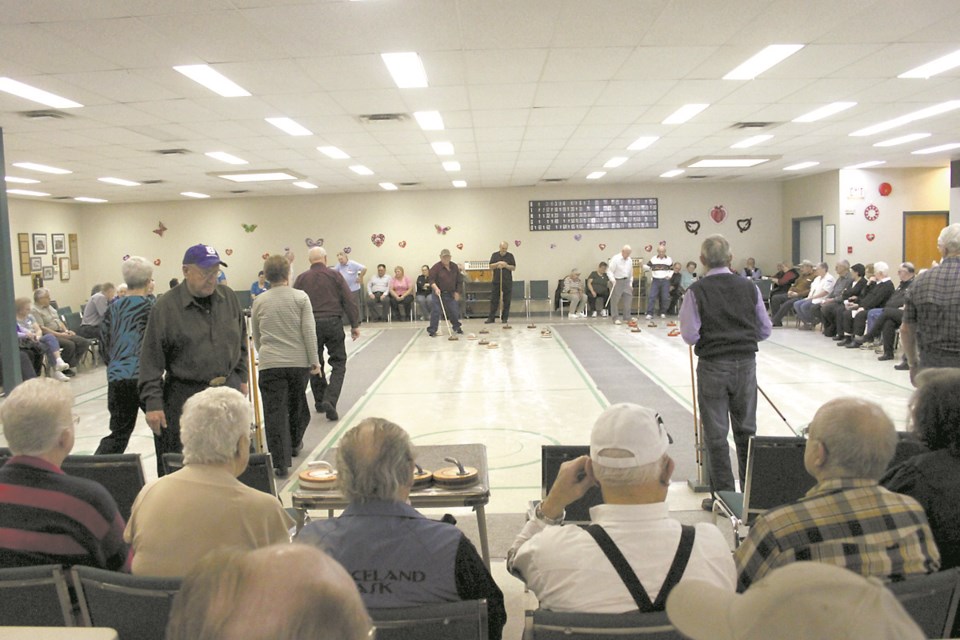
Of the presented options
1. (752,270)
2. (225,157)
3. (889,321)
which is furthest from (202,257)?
(752,270)

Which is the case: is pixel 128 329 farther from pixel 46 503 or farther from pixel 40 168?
pixel 40 168

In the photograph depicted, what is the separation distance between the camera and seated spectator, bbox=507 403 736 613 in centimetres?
163

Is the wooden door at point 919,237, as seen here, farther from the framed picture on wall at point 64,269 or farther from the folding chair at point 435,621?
the framed picture on wall at point 64,269

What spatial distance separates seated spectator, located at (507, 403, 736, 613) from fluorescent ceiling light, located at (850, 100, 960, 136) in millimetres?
8908

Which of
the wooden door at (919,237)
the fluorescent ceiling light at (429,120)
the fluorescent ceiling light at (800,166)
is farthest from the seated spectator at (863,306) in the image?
the fluorescent ceiling light at (429,120)

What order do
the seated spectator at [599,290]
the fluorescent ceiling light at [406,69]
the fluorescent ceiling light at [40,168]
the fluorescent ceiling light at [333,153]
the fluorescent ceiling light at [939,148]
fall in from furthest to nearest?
the seated spectator at [599,290] < the fluorescent ceiling light at [939,148] < the fluorescent ceiling light at [40,168] < the fluorescent ceiling light at [333,153] < the fluorescent ceiling light at [406,69]

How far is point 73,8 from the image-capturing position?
4.52 metres

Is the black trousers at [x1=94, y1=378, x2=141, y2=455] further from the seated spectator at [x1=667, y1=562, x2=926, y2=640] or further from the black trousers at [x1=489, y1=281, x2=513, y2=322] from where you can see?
the black trousers at [x1=489, y1=281, x2=513, y2=322]

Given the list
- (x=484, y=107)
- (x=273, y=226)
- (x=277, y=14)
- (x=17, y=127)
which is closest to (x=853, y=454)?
(x=277, y=14)

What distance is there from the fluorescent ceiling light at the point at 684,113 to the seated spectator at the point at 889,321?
11.6 ft

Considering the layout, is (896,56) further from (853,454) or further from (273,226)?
(273,226)

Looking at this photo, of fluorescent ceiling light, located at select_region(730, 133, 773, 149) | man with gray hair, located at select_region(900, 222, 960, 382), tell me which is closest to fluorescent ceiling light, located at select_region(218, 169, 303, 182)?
fluorescent ceiling light, located at select_region(730, 133, 773, 149)

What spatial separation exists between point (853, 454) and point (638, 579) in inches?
29.2

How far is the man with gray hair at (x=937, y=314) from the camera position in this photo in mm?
4391
